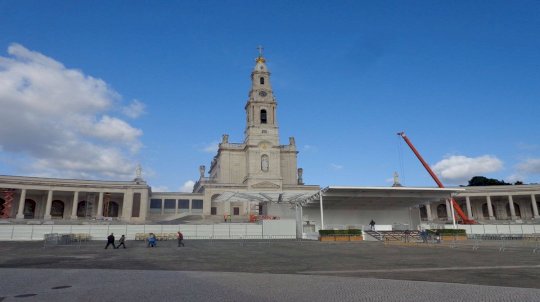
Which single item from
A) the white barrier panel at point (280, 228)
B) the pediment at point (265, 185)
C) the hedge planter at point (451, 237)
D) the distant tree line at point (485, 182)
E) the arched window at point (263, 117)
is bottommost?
the hedge planter at point (451, 237)

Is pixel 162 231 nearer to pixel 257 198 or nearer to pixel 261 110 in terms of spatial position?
pixel 257 198

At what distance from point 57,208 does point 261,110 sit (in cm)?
4541

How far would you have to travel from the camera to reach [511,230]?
51.4 metres

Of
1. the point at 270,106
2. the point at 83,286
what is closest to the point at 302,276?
the point at 83,286

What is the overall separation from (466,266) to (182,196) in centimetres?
6855

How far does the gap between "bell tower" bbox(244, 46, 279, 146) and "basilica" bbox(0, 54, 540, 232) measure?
22cm

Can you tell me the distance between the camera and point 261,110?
285 ft

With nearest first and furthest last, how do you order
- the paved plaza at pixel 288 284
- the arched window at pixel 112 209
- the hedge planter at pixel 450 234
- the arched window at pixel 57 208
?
1. the paved plaza at pixel 288 284
2. the hedge planter at pixel 450 234
3. the arched window at pixel 57 208
4. the arched window at pixel 112 209

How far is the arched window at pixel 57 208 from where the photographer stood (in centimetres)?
7662

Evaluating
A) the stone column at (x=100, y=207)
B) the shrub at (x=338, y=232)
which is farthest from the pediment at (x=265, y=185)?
the shrub at (x=338, y=232)

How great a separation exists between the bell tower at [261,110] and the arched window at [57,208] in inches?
1525

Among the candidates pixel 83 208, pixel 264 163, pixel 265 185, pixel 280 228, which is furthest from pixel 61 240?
pixel 264 163

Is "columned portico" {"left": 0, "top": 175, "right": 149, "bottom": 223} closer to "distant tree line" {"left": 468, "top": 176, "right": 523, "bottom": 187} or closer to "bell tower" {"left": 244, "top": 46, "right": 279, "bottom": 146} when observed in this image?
"bell tower" {"left": 244, "top": 46, "right": 279, "bottom": 146}

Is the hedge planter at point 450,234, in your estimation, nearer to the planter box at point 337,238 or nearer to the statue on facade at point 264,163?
the planter box at point 337,238
